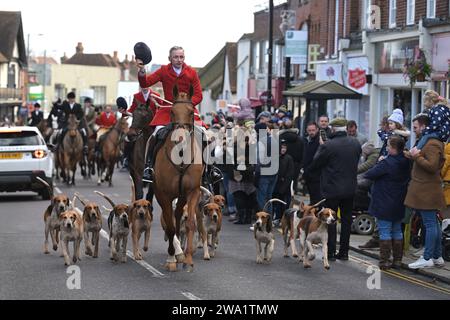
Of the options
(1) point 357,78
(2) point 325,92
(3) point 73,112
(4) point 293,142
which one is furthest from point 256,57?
(4) point 293,142

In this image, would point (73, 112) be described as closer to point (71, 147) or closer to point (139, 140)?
point (71, 147)

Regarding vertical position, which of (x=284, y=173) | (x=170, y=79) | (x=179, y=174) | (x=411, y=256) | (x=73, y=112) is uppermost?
(x=170, y=79)

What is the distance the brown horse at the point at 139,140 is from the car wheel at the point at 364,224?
3.91m

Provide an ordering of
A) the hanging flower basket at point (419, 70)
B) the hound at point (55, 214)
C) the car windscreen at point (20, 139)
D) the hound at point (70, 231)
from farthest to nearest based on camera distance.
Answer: the hanging flower basket at point (419, 70)
the car windscreen at point (20, 139)
the hound at point (55, 214)
the hound at point (70, 231)

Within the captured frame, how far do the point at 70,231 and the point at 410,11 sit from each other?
19.0m

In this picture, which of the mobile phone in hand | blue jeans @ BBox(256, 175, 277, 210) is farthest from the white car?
the mobile phone in hand

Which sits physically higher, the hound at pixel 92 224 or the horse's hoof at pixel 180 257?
the hound at pixel 92 224

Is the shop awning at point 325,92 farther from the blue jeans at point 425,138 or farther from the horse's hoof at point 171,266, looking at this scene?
the horse's hoof at point 171,266

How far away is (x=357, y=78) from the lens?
35.6 metres

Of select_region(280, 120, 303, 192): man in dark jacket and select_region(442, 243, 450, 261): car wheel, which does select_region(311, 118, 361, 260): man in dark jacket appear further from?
select_region(280, 120, 303, 192): man in dark jacket

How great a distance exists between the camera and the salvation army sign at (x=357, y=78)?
35031 millimetres

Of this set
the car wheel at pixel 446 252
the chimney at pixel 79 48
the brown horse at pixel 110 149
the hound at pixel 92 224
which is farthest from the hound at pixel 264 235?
the chimney at pixel 79 48

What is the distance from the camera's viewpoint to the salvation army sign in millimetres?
35031
